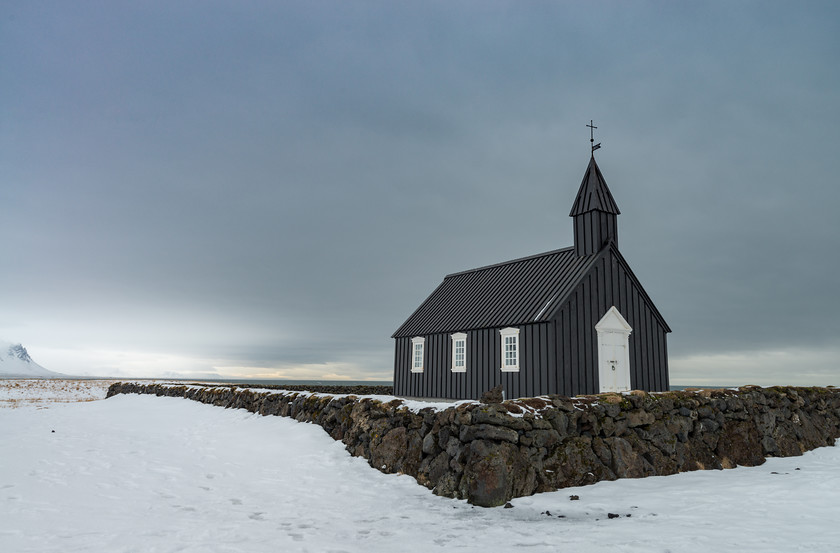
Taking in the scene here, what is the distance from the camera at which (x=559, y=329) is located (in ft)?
63.4

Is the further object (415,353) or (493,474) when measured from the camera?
(415,353)

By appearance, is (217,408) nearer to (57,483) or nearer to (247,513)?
(57,483)

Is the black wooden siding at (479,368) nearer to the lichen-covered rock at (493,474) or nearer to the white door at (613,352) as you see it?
the white door at (613,352)

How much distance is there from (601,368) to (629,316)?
2875mm

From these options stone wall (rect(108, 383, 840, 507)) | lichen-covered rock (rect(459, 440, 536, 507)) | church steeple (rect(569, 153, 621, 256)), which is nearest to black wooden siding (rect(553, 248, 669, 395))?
church steeple (rect(569, 153, 621, 256))

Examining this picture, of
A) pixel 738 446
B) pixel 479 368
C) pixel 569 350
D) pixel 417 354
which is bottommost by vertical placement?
pixel 738 446

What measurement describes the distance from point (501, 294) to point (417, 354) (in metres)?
5.44

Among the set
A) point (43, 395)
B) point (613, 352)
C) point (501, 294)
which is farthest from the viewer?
point (43, 395)

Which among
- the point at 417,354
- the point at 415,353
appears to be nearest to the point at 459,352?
the point at 417,354

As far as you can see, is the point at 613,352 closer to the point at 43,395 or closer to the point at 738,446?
the point at 738,446

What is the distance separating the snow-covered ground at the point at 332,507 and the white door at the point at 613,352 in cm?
714

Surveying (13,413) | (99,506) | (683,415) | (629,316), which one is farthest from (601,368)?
(13,413)

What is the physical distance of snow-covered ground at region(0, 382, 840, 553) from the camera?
6977 millimetres

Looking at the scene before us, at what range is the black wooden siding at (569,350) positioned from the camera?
63.1 feet
